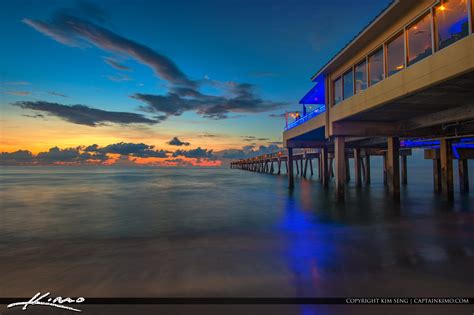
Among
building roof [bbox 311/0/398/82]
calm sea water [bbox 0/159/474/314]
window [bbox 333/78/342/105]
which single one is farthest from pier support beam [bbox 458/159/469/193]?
building roof [bbox 311/0/398/82]

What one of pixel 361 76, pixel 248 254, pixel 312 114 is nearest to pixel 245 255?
pixel 248 254

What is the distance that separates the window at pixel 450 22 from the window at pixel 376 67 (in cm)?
306

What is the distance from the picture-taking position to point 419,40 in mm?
9516

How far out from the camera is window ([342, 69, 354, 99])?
46.7 feet

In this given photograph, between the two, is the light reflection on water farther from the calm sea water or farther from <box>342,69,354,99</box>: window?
<box>342,69,354,99</box>: window

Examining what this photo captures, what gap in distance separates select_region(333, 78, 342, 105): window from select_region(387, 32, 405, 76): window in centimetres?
438

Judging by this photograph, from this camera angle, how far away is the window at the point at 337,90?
1565 cm

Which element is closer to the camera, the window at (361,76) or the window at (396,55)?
the window at (396,55)

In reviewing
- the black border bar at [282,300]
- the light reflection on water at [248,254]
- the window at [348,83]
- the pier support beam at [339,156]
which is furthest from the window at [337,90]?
the black border bar at [282,300]

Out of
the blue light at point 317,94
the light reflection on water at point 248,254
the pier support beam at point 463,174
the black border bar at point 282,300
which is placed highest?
the blue light at point 317,94

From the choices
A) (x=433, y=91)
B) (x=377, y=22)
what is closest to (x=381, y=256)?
(x=433, y=91)

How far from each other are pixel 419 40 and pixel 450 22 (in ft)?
4.86

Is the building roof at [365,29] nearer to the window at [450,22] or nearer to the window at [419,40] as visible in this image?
the window at [419,40]

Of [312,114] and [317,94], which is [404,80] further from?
[317,94]
